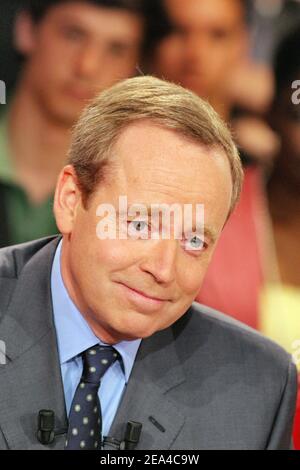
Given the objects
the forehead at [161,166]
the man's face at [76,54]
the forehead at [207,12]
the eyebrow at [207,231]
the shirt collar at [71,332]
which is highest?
the forehead at [207,12]

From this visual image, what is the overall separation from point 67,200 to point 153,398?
0.61m

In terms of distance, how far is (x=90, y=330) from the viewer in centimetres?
210

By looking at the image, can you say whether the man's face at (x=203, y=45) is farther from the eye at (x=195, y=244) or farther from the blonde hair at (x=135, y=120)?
the eye at (x=195, y=244)

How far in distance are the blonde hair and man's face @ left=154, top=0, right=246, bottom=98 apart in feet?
1.90

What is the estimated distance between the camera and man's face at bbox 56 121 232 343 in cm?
193

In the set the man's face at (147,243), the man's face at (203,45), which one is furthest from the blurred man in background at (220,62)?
the man's face at (147,243)

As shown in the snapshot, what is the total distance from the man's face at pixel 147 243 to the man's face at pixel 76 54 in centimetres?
69

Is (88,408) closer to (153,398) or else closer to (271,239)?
(153,398)

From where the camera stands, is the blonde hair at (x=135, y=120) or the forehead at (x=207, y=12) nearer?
the blonde hair at (x=135, y=120)

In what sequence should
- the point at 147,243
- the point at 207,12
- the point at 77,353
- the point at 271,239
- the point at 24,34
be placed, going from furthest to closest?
the point at 271,239
the point at 207,12
the point at 24,34
the point at 77,353
the point at 147,243

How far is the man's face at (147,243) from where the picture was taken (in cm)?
193

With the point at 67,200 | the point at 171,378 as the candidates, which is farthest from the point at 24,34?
the point at 171,378

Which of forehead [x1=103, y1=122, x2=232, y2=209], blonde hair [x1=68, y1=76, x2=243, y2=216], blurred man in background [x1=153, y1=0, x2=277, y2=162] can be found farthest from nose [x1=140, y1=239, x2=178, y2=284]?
blurred man in background [x1=153, y1=0, x2=277, y2=162]

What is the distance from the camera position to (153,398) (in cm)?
211
